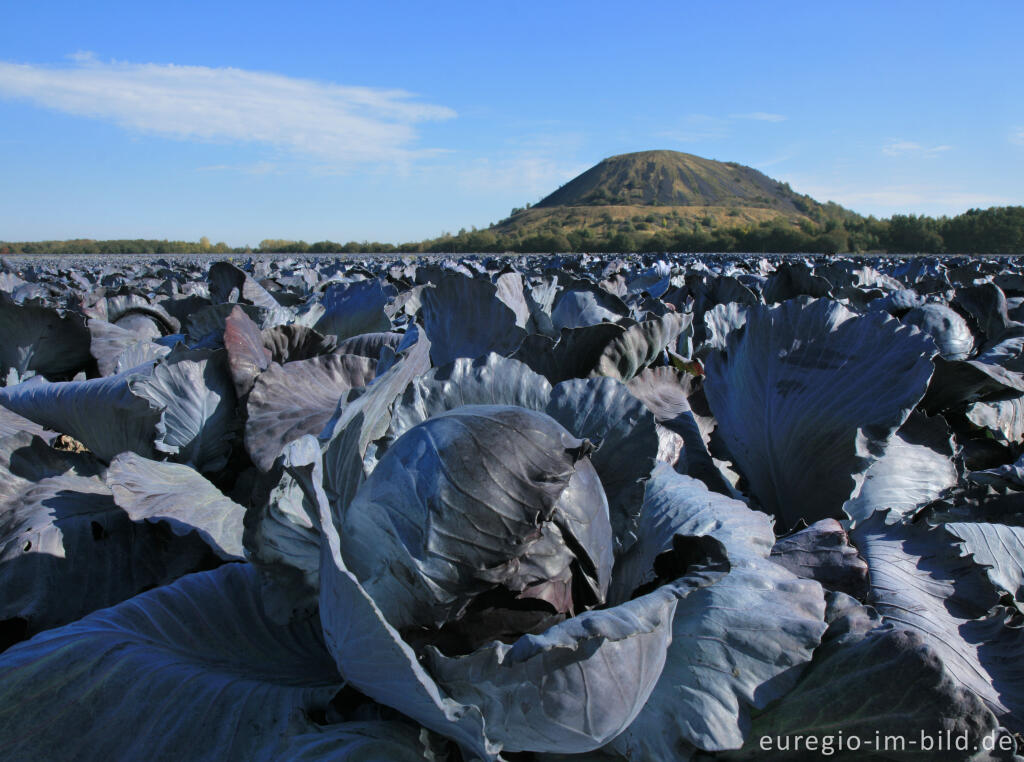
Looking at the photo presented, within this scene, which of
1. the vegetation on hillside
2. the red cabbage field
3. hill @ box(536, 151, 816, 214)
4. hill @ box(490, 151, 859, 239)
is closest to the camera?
the red cabbage field

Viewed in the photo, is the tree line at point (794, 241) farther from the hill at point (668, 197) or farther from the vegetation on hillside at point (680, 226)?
the hill at point (668, 197)

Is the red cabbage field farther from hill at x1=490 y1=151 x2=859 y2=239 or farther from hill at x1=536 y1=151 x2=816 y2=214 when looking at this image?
hill at x1=536 y1=151 x2=816 y2=214

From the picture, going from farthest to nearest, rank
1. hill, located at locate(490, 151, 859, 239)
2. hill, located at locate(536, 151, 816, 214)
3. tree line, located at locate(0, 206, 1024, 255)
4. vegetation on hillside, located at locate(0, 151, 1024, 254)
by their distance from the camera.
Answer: hill, located at locate(536, 151, 816, 214), hill, located at locate(490, 151, 859, 239), vegetation on hillside, located at locate(0, 151, 1024, 254), tree line, located at locate(0, 206, 1024, 255)

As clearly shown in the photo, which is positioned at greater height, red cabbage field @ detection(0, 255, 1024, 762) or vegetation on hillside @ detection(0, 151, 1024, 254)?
vegetation on hillside @ detection(0, 151, 1024, 254)

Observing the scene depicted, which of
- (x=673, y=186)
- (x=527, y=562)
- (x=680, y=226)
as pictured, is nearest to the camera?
(x=527, y=562)

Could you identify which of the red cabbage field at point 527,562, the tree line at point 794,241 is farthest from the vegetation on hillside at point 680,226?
the red cabbage field at point 527,562

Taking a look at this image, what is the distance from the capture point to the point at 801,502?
1.58m

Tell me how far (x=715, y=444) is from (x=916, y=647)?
94 cm

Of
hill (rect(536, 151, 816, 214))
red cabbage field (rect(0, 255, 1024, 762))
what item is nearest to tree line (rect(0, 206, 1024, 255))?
red cabbage field (rect(0, 255, 1024, 762))

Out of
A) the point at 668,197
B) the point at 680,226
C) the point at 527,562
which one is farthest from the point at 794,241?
the point at 668,197

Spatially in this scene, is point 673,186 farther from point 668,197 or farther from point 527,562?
point 527,562

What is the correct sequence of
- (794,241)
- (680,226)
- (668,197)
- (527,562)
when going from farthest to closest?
1. (668,197)
2. (680,226)
3. (794,241)
4. (527,562)

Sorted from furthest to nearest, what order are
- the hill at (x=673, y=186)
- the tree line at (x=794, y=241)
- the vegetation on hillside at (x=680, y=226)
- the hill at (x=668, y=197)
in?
the hill at (x=673, y=186) → the hill at (x=668, y=197) → the vegetation on hillside at (x=680, y=226) → the tree line at (x=794, y=241)

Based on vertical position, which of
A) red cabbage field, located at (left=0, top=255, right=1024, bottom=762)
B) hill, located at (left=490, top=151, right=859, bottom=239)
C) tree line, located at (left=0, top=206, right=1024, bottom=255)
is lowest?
red cabbage field, located at (left=0, top=255, right=1024, bottom=762)
